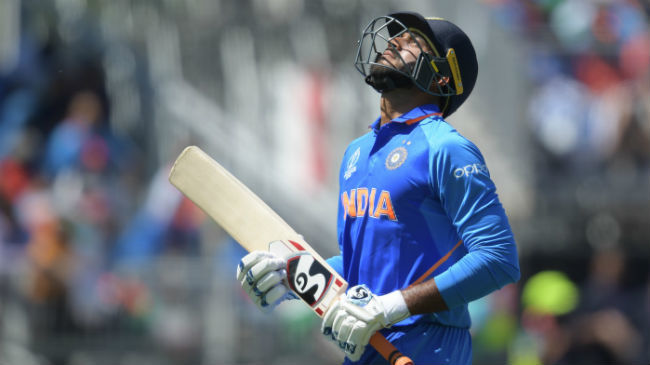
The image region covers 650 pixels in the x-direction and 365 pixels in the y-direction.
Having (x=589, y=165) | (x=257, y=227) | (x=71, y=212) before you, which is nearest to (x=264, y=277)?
(x=257, y=227)

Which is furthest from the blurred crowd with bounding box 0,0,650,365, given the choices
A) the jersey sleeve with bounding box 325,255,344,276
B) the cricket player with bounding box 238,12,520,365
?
the cricket player with bounding box 238,12,520,365

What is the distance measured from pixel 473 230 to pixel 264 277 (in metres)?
0.63

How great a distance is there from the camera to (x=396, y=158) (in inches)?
112

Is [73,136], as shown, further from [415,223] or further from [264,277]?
[415,223]

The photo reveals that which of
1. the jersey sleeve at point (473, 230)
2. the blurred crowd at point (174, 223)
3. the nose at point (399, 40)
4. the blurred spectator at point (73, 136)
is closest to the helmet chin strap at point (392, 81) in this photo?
the nose at point (399, 40)

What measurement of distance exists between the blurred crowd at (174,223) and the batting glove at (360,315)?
18.3 feet

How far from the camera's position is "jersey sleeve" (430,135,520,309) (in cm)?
265

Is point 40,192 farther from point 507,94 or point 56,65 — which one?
point 507,94

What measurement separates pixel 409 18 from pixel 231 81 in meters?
6.97

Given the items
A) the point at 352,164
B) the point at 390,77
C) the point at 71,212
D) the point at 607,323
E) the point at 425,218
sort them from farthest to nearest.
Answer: the point at 607,323
the point at 71,212
the point at 352,164
the point at 390,77
the point at 425,218

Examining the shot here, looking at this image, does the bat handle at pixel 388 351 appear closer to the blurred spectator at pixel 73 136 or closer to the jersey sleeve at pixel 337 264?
the jersey sleeve at pixel 337 264

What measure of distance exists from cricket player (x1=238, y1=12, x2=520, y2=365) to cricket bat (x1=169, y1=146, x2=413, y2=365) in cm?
6

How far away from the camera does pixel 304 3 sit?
10.2m

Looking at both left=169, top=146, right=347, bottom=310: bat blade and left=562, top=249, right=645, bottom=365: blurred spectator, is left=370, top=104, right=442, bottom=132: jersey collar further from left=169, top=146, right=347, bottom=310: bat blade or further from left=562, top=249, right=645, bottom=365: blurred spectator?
left=562, top=249, right=645, bottom=365: blurred spectator
